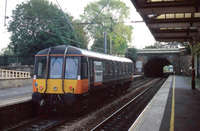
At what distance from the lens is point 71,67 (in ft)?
35.9

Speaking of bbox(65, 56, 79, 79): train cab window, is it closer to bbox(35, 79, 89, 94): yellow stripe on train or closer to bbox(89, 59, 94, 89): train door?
bbox(35, 79, 89, 94): yellow stripe on train

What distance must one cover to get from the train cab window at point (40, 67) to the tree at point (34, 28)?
21197 mm

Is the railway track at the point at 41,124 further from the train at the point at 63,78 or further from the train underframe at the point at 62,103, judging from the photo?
the train at the point at 63,78

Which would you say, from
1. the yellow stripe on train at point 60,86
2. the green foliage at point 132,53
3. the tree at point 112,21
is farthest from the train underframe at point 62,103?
the green foliage at point 132,53

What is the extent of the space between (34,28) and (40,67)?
887 inches

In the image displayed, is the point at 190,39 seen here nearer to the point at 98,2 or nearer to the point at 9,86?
the point at 9,86

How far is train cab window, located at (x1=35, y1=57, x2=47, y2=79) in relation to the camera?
36.7 ft

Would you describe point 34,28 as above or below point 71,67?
above

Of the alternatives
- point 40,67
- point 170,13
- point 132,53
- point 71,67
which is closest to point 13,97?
point 40,67

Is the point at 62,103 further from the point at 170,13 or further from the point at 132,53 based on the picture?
the point at 132,53

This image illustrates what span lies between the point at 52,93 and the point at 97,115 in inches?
92.4

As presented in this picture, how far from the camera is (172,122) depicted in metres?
8.86

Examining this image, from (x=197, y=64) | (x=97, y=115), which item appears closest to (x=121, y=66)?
(x=97, y=115)

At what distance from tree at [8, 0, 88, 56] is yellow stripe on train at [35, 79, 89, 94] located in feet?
71.6
